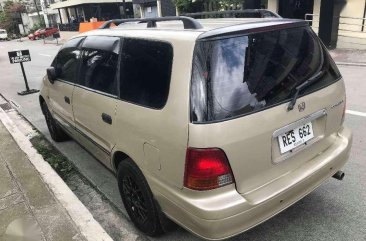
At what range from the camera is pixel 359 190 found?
3.60 meters

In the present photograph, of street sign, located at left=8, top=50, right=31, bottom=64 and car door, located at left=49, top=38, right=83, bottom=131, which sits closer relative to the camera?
car door, located at left=49, top=38, right=83, bottom=131

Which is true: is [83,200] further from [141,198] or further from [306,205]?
[306,205]

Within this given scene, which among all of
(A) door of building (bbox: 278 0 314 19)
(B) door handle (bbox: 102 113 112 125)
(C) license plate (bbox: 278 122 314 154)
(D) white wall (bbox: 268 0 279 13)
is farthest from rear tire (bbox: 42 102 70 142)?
(A) door of building (bbox: 278 0 314 19)

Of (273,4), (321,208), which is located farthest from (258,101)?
(273,4)

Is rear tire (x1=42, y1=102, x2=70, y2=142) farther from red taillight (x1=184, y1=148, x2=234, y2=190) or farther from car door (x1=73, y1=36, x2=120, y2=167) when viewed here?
red taillight (x1=184, y1=148, x2=234, y2=190)

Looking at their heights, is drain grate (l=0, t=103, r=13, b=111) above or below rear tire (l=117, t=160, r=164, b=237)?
below

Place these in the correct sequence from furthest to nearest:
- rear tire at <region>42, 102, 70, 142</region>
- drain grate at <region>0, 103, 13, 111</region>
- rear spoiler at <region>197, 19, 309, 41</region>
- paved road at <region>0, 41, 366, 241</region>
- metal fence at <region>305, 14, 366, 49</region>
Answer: metal fence at <region>305, 14, 366, 49</region>, drain grate at <region>0, 103, 13, 111</region>, rear tire at <region>42, 102, 70, 142</region>, paved road at <region>0, 41, 366, 241</region>, rear spoiler at <region>197, 19, 309, 41</region>

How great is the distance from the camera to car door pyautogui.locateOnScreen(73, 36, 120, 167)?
127 inches

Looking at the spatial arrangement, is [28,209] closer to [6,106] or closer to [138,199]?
[138,199]

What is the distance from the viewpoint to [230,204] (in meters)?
2.33

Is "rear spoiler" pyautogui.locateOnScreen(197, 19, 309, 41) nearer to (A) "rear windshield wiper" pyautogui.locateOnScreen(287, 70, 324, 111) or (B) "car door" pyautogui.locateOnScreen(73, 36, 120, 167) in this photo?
(A) "rear windshield wiper" pyautogui.locateOnScreen(287, 70, 324, 111)

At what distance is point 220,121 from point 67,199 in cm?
213

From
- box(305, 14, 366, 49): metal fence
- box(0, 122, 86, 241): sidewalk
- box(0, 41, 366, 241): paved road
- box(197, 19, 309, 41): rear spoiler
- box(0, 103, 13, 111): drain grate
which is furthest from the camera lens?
box(305, 14, 366, 49): metal fence

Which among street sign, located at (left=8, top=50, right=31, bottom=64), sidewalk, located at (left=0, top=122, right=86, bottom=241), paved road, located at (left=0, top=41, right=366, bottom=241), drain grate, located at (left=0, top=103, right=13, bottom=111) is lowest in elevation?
drain grate, located at (left=0, top=103, right=13, bottom=111)
